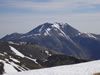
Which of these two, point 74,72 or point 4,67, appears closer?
point 74,72

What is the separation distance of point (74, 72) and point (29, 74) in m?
4.87

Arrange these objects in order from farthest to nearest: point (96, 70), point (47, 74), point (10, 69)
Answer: point (10, 69) → point (96, 70) → point (47, 74)

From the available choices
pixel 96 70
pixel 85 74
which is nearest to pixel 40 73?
pixel 85 74

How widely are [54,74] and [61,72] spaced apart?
83cm

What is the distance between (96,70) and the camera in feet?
89.8

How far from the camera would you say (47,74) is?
24750 mm

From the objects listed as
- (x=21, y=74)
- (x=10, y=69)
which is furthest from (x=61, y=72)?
(x=10, y=69)

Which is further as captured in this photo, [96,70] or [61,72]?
[96,70]

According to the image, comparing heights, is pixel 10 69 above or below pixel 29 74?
below

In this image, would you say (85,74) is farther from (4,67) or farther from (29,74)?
(4,67)

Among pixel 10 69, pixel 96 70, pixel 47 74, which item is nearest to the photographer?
pixel 47 74

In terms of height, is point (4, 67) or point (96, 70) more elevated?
point (96, 70)

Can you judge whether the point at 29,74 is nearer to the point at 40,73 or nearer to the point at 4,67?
the point at 40,73

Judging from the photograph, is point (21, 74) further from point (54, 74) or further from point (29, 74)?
point (54, 74)
